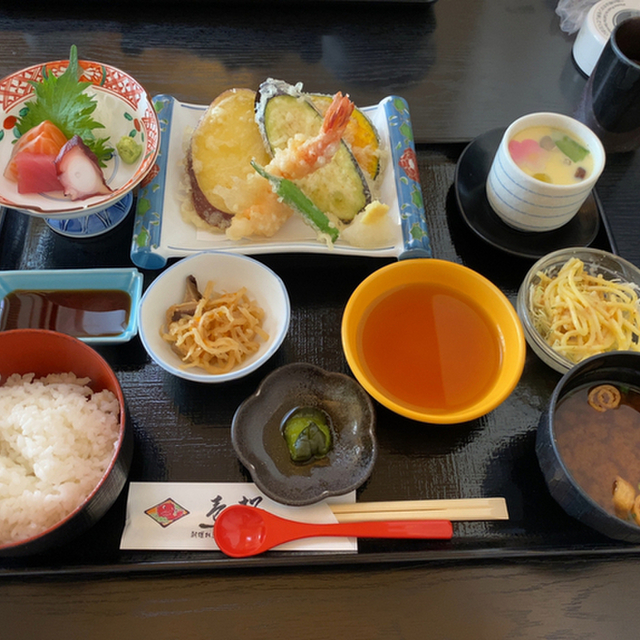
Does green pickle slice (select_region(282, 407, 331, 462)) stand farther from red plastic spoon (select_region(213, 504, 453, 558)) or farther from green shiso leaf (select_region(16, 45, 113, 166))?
green shiso leaf (select_region(16, 45, 113, 166))

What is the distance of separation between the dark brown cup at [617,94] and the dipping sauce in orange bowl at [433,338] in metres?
0.90

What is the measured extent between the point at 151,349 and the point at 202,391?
0.20 metres

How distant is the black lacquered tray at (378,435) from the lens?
115 cm

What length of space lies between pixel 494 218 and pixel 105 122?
136 centimetres

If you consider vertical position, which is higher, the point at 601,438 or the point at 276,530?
the point at 601,438

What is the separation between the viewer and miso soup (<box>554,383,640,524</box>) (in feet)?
3.90

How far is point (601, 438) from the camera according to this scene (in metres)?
1.24

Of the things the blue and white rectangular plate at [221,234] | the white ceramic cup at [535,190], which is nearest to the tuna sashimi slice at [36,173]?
the blue and white rectangular plate at [221,234]

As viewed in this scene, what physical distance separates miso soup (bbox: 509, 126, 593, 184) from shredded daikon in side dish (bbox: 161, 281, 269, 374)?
0.97 meters

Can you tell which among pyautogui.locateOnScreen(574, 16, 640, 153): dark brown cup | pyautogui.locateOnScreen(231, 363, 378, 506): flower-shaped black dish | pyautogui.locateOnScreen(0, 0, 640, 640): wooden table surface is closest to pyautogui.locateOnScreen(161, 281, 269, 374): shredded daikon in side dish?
pyautogui.locateOnScreen(231, 363, 378, 506): flower-shaped black dish

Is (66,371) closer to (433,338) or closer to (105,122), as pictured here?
(105,122)

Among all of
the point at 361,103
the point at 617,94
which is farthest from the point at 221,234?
the point at 617,94

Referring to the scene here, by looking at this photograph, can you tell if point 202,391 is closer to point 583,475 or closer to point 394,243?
point 394,243

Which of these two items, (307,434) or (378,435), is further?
(378,435)
